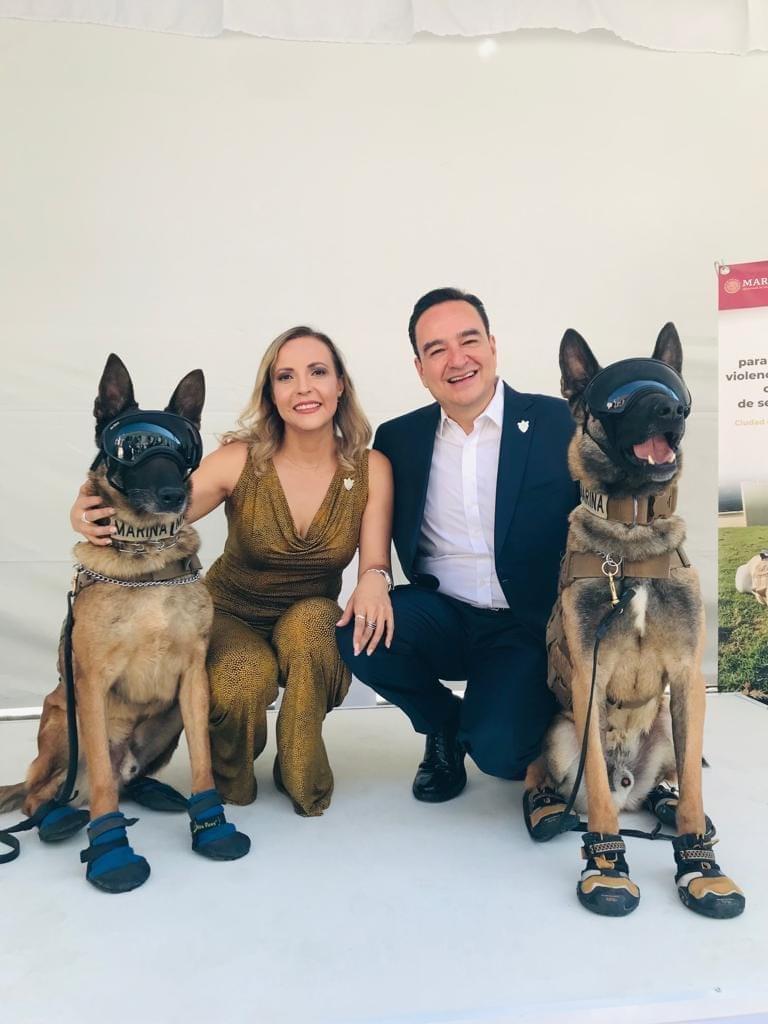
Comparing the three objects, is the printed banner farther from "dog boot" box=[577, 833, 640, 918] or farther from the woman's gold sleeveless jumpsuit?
"dog boot" box=[577, 833, 640, 918]

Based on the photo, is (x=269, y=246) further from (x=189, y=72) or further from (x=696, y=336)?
(x=696, y=336)

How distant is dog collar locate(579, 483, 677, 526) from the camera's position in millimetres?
1775

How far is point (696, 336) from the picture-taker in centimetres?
347

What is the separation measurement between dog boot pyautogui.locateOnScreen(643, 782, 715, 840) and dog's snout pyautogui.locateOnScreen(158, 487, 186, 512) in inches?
55.3

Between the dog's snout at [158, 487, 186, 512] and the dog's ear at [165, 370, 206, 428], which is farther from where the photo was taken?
the dog's ear at [165, 370, 206, 428]

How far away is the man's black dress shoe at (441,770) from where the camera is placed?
2336mm

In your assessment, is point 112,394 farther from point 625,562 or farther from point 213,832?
point 625,562

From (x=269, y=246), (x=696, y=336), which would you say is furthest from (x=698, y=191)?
(x=269, y=246)

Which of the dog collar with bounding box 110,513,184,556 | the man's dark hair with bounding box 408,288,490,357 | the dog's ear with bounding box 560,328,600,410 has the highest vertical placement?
the man's dark hair with bounding box 408,288,490,357

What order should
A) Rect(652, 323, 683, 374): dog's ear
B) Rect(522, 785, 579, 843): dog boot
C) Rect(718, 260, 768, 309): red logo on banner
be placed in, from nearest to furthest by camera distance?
Rect(652, 323, 683, 374): dog's ear, Rect(522, 785, 579, 843): dog boot, Rect(718, 260, 768, 309): red logo on banner

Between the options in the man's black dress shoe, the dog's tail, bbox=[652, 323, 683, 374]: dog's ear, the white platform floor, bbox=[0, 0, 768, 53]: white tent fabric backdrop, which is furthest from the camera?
bbox=[0, 0, 768, 53]: white tent fabric backdrop

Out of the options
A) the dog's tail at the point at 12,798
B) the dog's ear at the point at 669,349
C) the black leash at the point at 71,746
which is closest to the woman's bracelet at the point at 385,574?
the black leash at the point at 71,746

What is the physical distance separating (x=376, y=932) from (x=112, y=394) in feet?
4.28

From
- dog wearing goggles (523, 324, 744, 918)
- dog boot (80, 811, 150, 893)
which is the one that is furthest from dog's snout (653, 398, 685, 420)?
dog boot (80, 811, 150, 893)
